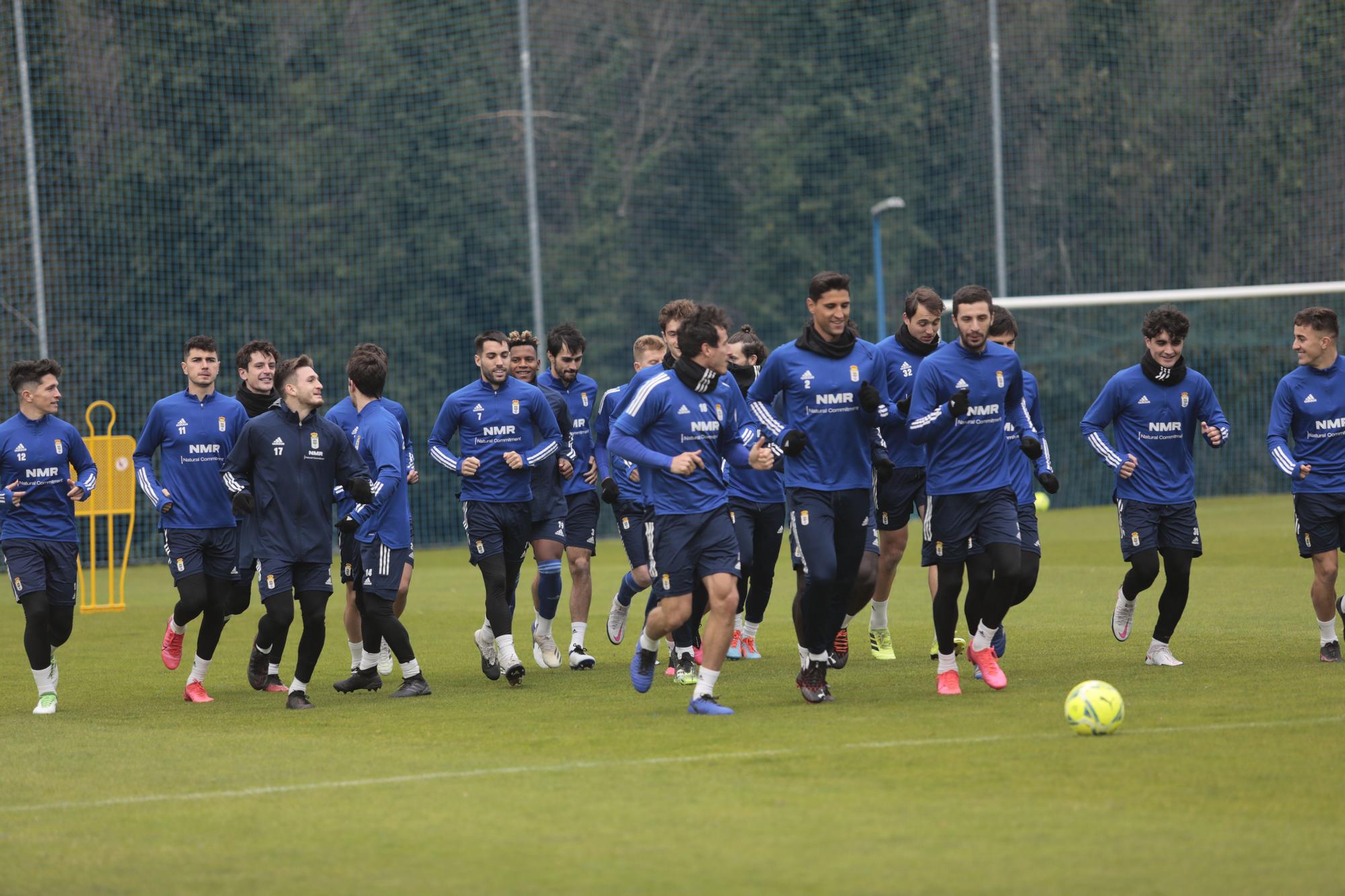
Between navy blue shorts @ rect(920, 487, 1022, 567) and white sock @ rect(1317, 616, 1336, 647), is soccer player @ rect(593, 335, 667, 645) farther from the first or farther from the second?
white sock @ rect(1317, 616, 1336, 647)

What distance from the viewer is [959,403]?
916 cm

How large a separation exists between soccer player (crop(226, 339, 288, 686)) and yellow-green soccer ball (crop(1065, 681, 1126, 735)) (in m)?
5.73

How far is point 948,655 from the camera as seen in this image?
32.1ft

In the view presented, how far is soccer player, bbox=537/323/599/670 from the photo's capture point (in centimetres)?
1258

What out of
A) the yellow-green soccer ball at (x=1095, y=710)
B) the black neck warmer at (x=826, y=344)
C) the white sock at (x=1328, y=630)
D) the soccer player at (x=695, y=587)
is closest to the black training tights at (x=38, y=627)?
the soccer player at (x=695, y=587)

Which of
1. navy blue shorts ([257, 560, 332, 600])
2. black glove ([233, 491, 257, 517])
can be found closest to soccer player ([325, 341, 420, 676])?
navy blue shorts ([257, 560, 332, 600])

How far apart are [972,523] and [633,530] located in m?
3.46

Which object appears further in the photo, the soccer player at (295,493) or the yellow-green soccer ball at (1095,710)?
the soccer player at (295,493)

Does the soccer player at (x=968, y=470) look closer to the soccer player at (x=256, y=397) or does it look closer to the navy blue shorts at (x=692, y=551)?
the navy blue shorts at (x=692, y=551)

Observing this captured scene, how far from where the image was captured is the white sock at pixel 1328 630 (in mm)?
10758

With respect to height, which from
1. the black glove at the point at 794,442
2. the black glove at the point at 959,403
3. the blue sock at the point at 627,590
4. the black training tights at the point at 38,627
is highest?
the black glove at the point at 959,403

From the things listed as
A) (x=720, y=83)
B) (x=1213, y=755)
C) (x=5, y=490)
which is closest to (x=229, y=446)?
(x=5, y=490)

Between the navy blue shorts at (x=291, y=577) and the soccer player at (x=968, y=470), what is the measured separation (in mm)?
3745

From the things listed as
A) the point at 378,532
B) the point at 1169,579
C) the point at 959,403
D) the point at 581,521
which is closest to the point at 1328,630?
the point at 1169,579
